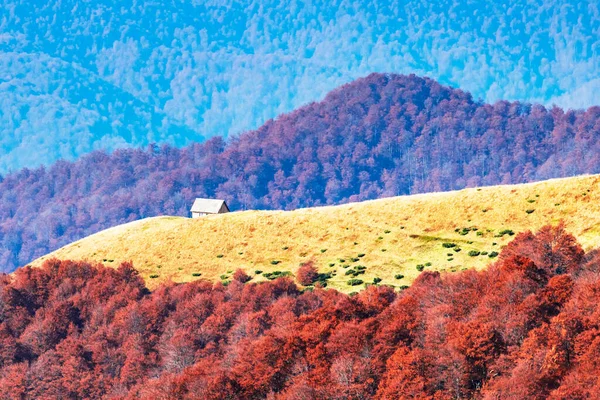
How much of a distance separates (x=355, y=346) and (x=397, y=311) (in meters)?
6.54

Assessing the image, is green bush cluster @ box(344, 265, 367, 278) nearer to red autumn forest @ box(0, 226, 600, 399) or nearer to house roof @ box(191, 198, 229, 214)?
red autumn forest @ box(0, 226, 600, 399)

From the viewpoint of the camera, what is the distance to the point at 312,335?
91.6m

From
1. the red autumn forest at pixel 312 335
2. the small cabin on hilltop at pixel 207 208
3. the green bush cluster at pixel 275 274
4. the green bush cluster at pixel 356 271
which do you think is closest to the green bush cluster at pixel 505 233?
the red autumn forest at pixel 312 335

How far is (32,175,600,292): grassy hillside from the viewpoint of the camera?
11781 centimetres

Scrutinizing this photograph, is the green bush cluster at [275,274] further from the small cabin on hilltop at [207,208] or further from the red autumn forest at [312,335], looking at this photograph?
the small cabin on hilltop at [207,208]

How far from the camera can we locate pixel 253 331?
345 feet

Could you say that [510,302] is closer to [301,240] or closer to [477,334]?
[477,334]

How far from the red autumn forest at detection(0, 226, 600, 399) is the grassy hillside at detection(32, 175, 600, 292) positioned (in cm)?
677

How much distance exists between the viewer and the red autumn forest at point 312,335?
254 feet

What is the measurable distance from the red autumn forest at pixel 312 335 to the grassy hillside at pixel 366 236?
22.2 ft

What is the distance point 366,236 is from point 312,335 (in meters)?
40.6

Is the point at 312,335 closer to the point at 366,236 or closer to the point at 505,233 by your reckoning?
the point at 505,233

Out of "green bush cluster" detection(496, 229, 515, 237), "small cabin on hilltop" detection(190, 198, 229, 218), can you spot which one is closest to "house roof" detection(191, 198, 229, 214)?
"small cabin on hilltop" detection(190, 198, 229, 218)

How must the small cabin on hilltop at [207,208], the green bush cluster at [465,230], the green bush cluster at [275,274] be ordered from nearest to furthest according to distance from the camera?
the green bush cluster at [465,230]
the green bush cluster at [275,274]
the small cabin on hilltop at [207,208]
